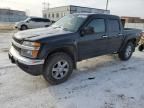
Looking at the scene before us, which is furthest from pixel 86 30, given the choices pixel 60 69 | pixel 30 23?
pixel 30 23

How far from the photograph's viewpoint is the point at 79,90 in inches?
153

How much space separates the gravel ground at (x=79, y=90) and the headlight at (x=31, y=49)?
0.86 meters

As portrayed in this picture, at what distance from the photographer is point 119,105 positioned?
333cm

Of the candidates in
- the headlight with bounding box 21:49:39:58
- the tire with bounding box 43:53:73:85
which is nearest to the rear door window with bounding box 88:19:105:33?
the tire with bounding box 43:53:73:85

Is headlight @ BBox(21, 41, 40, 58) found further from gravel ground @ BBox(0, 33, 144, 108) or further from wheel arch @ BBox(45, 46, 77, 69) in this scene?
gravel ground @ BBox(0, 33, 144, 108)

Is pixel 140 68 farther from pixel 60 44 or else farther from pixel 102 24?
pixel 60 44

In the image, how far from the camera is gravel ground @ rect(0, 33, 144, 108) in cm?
332

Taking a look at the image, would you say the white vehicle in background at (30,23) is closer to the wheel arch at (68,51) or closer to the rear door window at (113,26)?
the rear door window at (113,26)

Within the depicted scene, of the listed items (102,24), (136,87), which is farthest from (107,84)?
(102,24)

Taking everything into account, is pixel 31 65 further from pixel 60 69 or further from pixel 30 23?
pixel 30 23

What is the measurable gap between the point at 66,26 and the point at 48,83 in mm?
1755

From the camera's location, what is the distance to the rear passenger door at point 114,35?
5.43m

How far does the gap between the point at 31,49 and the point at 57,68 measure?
34.4 inches

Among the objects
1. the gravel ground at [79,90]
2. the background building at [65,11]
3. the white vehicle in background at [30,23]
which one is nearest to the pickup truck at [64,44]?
the gravel ground at [79,90]
